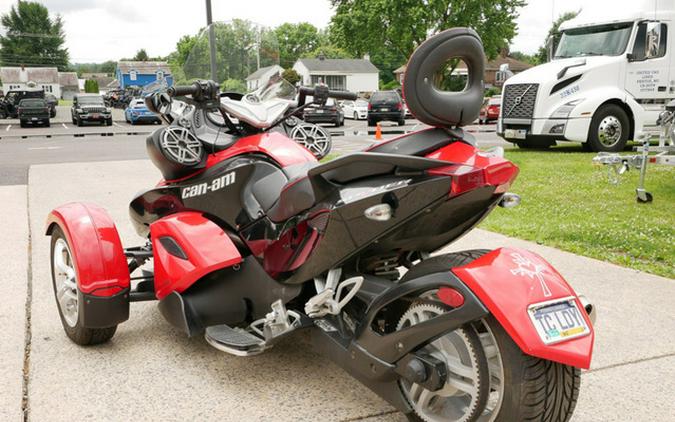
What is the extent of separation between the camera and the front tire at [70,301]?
3.39m

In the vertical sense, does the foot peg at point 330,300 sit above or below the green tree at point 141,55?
below

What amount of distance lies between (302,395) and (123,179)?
8.30 metres

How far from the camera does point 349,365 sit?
2.48m

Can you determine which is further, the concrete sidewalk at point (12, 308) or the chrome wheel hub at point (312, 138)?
the chrome wheel hub at point (312, 138)

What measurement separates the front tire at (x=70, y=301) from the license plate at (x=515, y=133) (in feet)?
38.5

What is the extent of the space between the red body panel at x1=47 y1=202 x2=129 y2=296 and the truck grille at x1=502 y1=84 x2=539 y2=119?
38.2 ft

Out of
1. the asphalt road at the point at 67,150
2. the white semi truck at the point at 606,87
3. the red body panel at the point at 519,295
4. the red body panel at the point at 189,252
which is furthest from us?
the white semi truck at the point at 606,87

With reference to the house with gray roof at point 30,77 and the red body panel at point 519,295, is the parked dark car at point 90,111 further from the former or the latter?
the house with gray roof at point 30,77

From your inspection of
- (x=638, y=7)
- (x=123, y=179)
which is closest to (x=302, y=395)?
(x=123, y=179)

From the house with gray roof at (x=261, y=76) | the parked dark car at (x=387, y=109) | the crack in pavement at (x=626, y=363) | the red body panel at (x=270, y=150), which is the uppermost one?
the parked dark car at (x=387, y=109)

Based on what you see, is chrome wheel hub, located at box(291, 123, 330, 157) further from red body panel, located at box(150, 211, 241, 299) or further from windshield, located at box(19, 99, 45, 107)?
windshield, located at box(19, 99, 45, 107)

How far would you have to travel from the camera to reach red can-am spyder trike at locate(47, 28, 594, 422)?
2111 millimetres

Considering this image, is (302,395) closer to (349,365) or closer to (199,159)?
(349,365)

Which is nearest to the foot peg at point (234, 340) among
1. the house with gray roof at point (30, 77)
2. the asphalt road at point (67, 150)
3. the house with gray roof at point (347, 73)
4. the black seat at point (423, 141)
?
the black seat at point (423, 141)
